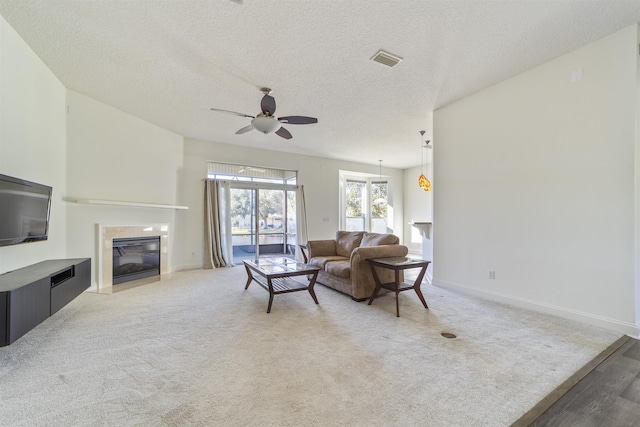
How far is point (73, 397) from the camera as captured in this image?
67.6 inches

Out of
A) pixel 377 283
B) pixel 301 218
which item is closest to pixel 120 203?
pixel 301 218

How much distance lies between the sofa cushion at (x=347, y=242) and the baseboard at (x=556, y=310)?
5.15 ft

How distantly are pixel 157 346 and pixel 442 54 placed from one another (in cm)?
395

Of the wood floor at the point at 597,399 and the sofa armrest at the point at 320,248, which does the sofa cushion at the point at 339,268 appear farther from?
the wood floor at the point at 597,399

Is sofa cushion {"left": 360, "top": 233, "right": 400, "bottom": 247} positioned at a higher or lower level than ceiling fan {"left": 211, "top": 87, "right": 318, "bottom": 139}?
lower

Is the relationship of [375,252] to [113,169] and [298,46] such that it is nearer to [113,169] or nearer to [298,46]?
[298,46]

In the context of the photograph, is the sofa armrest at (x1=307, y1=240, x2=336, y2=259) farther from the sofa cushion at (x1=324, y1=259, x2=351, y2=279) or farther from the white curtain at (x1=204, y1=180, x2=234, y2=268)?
the white curtain at (x1=204, y1=180, x2=234, y2=268)

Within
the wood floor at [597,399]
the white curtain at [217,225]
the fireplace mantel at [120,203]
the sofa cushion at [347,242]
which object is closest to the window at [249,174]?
the white curtain at [217,225]

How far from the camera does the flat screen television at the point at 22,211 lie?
7.92 ft

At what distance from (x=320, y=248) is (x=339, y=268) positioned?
1124mm

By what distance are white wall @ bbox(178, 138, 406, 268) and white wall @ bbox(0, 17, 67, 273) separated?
2249 mm

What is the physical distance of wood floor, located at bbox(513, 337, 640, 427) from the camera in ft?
5.06

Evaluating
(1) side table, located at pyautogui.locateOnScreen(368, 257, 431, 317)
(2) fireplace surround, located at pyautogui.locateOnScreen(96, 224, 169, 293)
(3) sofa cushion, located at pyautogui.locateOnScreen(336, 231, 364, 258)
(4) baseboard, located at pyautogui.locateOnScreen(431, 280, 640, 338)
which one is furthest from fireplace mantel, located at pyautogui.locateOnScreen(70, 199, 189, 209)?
(4) baseboard, located at pyautogui.locateOnScreen(431, 280, 640, 338)

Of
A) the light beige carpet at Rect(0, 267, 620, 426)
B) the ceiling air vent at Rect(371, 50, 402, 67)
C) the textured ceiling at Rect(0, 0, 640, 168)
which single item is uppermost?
the textured ceiling at Rect(0, 0, 640, 168)
